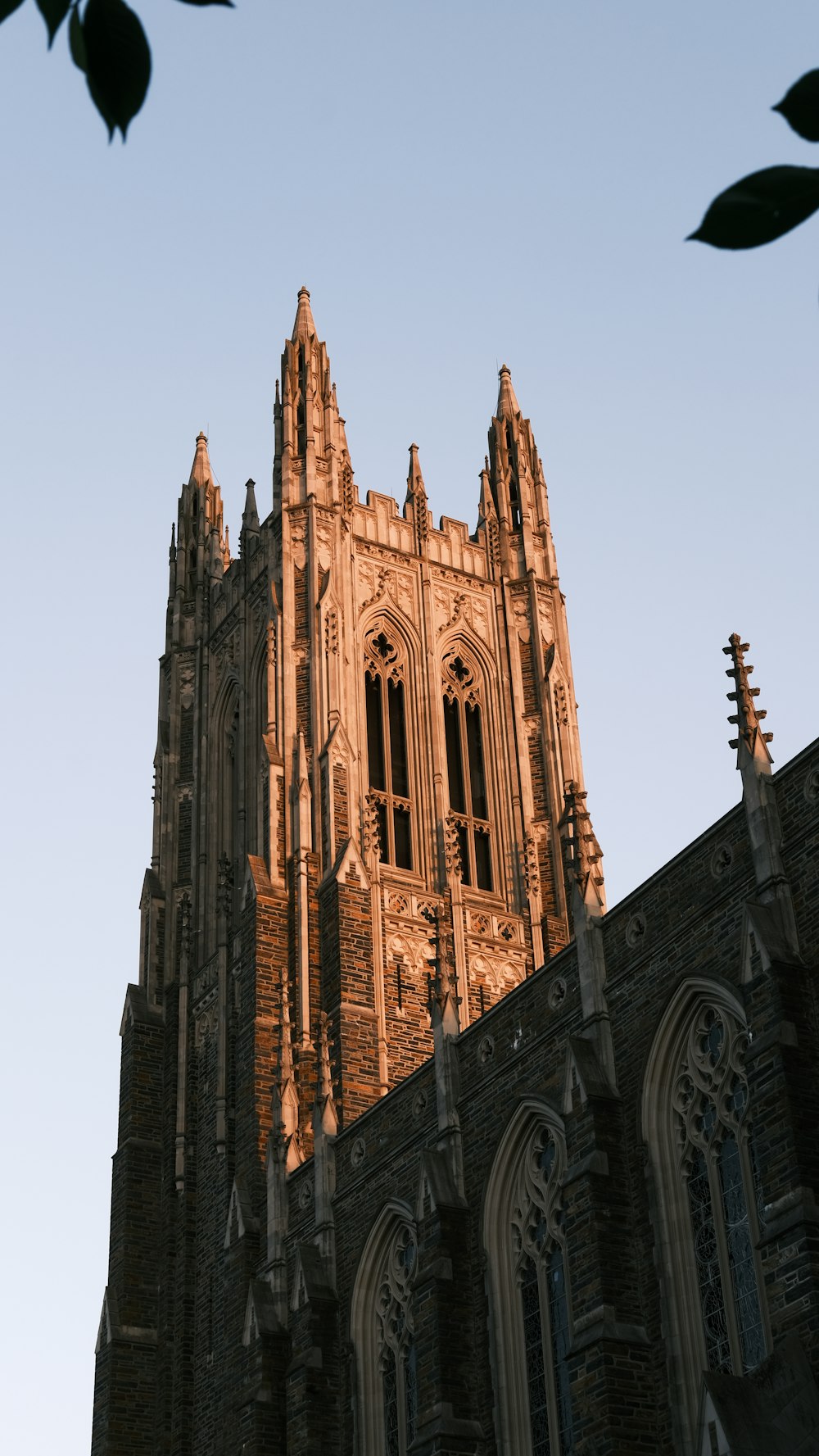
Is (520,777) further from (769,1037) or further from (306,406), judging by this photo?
(769,1037)

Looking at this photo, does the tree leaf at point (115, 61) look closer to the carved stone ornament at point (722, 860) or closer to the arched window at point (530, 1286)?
the carved stone ornament at point (722, 860)

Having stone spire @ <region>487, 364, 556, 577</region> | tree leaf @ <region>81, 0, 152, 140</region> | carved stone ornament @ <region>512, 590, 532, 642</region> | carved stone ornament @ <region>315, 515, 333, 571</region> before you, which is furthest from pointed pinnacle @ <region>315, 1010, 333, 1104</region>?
tree leaf @ <region>81, 0, 152, 140</region>

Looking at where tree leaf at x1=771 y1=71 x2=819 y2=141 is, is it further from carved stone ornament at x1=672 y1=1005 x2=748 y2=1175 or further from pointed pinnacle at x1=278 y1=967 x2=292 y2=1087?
pointed pinnacle at x1=278 y1=967 x2=292 y2=1087

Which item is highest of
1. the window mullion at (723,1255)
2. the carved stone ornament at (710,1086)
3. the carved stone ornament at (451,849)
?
the carved stone ornament at (451,849)

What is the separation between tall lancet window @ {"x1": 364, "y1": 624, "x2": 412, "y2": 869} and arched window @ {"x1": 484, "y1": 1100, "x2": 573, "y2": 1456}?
15575 millimetres

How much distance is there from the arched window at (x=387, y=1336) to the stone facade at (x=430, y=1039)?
65 millimetres

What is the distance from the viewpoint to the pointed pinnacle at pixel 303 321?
151ft

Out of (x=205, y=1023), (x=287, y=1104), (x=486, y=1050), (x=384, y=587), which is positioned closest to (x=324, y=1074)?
(x=287, y=1104)

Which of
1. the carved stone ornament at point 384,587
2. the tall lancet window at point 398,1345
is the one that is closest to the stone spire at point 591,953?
the tall lancet window at point 398,1345

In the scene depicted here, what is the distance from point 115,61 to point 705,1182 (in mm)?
18487

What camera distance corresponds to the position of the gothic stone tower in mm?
34656

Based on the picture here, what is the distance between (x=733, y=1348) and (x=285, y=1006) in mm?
16252

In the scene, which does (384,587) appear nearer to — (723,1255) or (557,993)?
(557,993)

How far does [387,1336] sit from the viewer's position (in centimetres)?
2611
